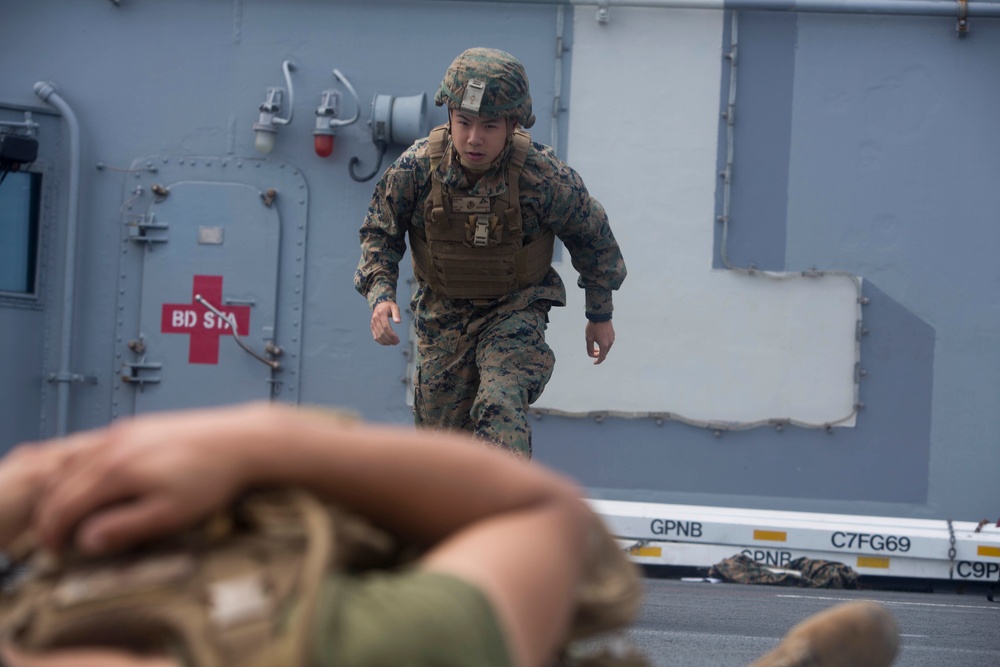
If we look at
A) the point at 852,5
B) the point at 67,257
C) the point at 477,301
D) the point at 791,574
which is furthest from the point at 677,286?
the point at 67,257

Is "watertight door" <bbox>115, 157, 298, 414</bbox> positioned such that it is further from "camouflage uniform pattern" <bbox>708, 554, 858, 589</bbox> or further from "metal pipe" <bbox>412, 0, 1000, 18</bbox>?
"camouflage uniform pattern" <bbox>708, 554, 858, 589</bbox>

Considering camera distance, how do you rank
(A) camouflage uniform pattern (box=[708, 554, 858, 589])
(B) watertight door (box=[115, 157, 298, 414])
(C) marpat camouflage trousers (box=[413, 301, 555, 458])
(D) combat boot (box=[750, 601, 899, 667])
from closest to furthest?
(D) combat boot (box=[750, 601, 899, 667]), (C) marpat camouflage trousers (box=[413, 301, 555, 458]), (A) camouflage uniform pattern (box=[708, 554, 858, 589]), (B) watertight door (box=[115, 157, 298, 414])

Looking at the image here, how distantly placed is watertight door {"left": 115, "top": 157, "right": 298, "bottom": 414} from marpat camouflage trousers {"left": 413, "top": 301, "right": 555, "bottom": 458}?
1.72 metres

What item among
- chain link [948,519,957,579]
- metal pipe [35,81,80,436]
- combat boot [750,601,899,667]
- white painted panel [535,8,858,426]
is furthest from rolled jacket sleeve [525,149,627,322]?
metal pipe [35,81,80,436]

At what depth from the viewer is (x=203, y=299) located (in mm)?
5488

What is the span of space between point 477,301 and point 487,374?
30 centimetres

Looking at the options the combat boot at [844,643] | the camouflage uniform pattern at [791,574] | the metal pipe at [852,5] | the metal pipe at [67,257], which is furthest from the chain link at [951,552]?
the combat boot at [844,643]

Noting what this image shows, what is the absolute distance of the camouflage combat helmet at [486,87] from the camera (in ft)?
11.3

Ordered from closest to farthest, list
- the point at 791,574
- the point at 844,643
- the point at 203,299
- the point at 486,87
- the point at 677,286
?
the point at 844,643
the point at 486,87
the point at 791,574
the point at 677,286
the point at 203,299

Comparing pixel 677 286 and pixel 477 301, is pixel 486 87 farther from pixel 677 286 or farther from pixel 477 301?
pixel 677 286

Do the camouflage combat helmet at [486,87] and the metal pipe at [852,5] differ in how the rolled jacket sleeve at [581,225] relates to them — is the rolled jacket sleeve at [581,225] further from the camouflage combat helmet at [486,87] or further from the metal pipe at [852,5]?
the metal pipe at [852,5]

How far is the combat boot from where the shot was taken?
1.38m

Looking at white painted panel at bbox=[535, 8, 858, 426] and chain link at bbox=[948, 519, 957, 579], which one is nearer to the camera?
chain link at bbox=[948, 519, 957, 579]

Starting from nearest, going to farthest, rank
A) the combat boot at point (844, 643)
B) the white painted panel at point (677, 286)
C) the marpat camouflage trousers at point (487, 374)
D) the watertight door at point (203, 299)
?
the combat boot at point (844, 643)
the marpat camouflage trousers at point (487, 374)
the white painted panel at point (677, 286)
the watertight door at point (203, 299)
